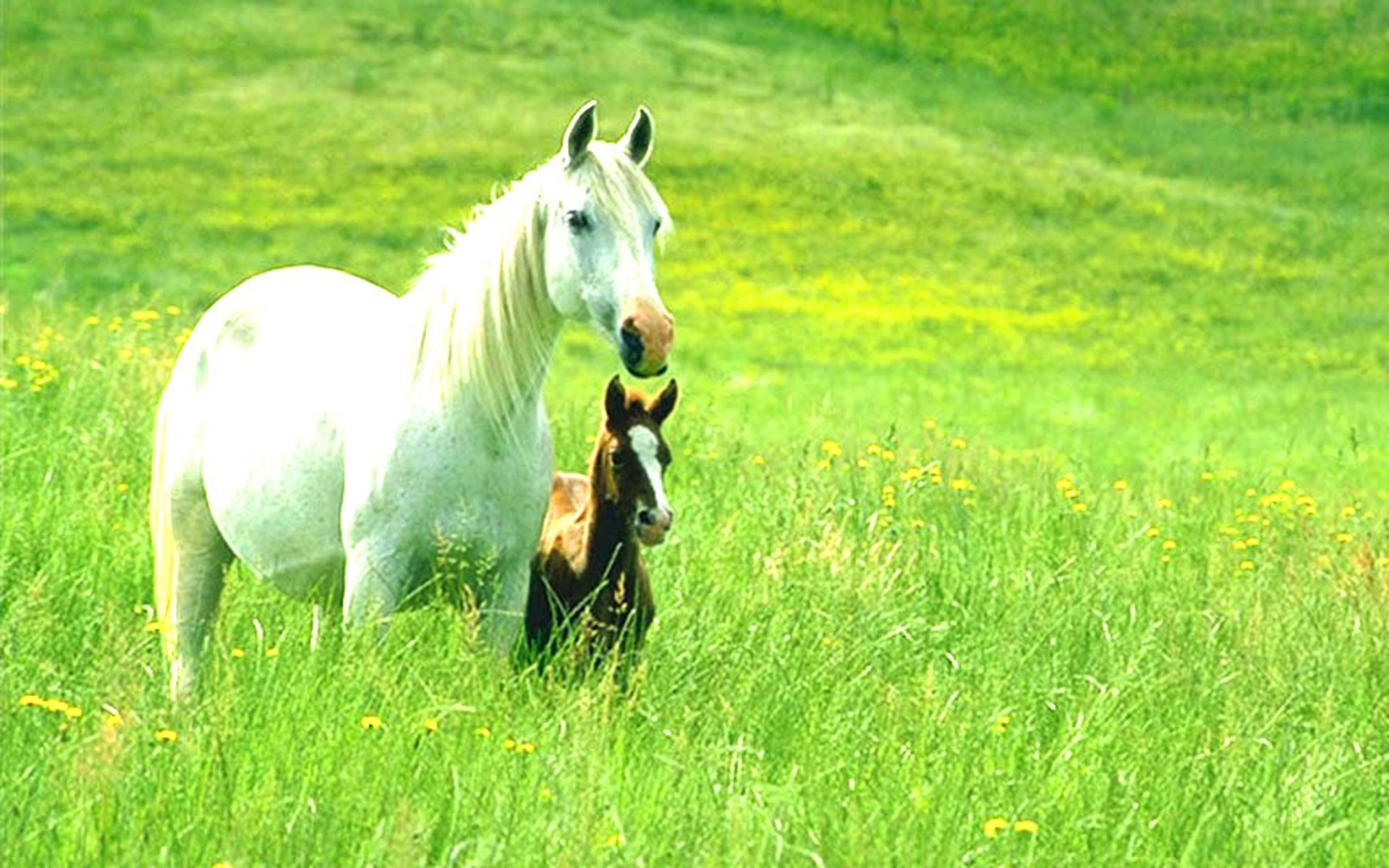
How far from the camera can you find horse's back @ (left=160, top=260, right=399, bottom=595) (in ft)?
20.7

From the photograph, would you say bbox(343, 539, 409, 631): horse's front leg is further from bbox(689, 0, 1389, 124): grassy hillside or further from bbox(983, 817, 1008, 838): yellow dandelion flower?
bbox(689, 0, 1389, 124): grassy hillside

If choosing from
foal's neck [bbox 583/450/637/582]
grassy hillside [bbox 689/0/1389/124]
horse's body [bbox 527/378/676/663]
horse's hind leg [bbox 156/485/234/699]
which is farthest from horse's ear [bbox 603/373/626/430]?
grassy hillside [bbox 689/0/1389/124]

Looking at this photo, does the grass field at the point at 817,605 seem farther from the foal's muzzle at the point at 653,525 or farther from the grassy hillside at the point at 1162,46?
the grassy hillside at the point at 1162,46

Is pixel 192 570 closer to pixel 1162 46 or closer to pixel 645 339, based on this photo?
pixel 645 339

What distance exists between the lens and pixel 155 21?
44.3 m

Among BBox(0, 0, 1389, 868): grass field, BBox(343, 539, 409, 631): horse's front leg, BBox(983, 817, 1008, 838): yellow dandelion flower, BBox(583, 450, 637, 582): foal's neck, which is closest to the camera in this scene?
BBox(983, 817, 1008, 838): yellow dandelion flower

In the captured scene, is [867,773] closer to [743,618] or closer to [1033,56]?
[743,618]

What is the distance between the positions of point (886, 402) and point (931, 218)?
16781mm

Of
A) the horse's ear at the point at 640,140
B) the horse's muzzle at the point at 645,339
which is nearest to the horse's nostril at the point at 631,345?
the horse's muzzle at the point at 645,339

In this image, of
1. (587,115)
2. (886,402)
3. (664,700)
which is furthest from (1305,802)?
(886,402)

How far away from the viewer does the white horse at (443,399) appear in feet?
19.0

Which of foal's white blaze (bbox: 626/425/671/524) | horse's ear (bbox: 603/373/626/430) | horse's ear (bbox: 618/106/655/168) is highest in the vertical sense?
horse's ear (bbox: 618/106/655/168)

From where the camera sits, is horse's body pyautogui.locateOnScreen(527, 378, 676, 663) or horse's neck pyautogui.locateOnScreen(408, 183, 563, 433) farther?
horse's body pyautogui.locateOnScreen(527, 378, 676, 663)

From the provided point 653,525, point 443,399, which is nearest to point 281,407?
point 443,399
